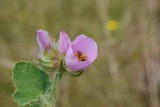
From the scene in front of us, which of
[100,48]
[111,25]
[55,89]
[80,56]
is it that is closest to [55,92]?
[55,89]

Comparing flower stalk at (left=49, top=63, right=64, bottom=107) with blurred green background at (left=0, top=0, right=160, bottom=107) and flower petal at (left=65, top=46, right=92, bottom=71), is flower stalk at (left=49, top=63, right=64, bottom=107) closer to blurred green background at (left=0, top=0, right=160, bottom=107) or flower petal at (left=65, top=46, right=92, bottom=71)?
flower petal at (left=65, top=46, right=92, bottom=71)

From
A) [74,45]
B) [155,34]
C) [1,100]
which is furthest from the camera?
[155,34]

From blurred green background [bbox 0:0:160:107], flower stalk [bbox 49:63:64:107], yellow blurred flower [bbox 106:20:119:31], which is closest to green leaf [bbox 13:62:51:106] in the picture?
flower stalk [bbox 49:63:64:107]

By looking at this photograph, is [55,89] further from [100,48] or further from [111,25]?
[111,25]

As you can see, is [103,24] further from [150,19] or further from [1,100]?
[1,100]

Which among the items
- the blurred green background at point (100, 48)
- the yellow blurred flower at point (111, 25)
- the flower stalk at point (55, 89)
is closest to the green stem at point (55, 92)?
the flower stalk at point (55, 89)

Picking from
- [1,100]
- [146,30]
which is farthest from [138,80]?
[1,100]

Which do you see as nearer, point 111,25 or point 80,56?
point 80,56
